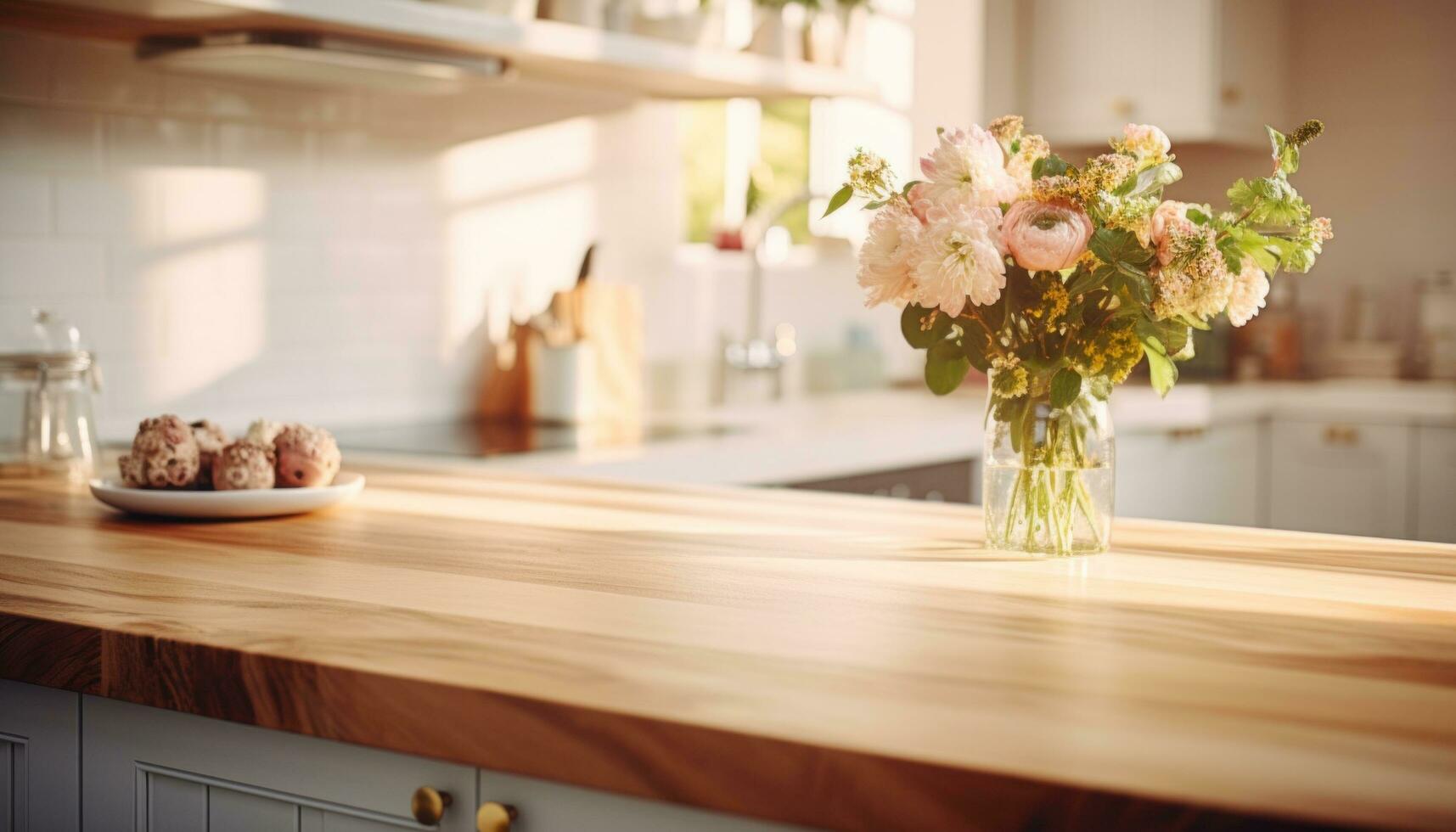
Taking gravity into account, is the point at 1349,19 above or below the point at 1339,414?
above

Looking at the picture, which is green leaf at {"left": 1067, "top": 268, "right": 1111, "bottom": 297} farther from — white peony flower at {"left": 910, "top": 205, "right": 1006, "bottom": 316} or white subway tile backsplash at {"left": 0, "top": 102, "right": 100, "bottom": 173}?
white subway tile backsplash at {"left": 0, "top": 102, "right": 100, "bottom": 173}

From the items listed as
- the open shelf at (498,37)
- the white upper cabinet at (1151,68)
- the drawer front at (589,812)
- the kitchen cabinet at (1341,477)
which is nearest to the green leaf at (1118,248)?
the drawer front at (589,812)

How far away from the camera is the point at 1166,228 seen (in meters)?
1.36

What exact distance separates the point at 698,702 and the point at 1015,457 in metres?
0.62

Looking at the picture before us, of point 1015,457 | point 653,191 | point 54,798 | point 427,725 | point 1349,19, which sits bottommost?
point 54,798

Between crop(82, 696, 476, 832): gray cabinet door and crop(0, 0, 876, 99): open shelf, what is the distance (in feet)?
4.07

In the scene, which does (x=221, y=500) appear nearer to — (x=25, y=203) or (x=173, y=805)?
(x=173, y=805)

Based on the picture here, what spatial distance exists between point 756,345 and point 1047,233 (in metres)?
2.41

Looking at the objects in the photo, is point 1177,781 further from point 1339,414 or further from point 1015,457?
point 1339,414

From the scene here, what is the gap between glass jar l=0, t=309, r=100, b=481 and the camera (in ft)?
6.48

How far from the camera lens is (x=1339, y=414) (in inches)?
170

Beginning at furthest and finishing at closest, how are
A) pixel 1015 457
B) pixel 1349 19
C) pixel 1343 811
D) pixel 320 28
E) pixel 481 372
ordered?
1. pixel 1349 19
2. pixel 481 372
3. pixel 320 28
4. pixel 1015 457
5. pixel 1343 811

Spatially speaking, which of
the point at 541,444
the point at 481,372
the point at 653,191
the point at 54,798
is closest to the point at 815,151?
the point at 653,191

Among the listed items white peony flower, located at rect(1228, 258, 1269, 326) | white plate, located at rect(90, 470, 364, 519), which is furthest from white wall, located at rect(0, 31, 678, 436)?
white peony flower, located at rect(1228, 258, 1269, 326)
